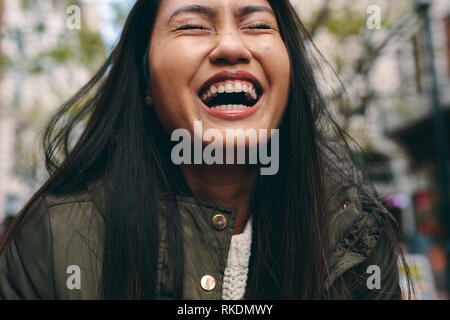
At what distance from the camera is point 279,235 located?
1.65 m

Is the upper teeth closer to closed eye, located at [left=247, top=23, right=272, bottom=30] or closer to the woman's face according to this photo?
the woman's face

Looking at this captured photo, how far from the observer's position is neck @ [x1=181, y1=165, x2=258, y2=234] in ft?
5.39

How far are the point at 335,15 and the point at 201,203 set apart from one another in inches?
221

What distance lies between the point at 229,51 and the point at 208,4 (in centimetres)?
23

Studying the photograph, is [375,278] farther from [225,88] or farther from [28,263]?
[28,263]

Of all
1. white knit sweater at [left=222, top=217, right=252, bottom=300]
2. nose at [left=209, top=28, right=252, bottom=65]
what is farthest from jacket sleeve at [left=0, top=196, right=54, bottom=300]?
nose at [left=209, top=28, right=252, bottom=65]

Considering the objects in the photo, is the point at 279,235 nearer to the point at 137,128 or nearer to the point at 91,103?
the point at 137,128

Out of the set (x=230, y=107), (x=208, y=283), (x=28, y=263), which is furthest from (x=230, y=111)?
(x=28, y=263)

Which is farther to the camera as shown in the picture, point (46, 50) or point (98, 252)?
point (46, 50)

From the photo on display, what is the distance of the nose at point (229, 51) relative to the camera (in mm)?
1457

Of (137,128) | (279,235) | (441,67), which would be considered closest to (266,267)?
(279,235)

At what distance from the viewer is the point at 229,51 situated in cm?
145

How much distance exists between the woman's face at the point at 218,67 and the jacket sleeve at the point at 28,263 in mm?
611

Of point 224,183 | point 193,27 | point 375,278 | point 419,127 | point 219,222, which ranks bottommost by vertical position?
point 375,278
